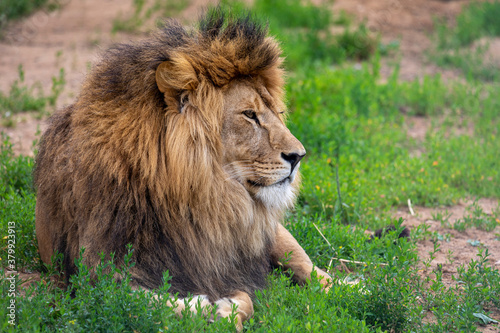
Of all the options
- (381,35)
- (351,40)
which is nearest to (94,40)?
(351,40)

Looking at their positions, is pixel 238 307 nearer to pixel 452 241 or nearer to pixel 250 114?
pixel 250 114

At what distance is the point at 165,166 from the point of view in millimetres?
3068

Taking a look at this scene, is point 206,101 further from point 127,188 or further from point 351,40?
point 351,40

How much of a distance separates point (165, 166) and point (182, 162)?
0.35ft

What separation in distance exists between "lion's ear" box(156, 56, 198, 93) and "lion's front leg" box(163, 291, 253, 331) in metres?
1.12

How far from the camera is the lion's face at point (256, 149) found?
10.3ft

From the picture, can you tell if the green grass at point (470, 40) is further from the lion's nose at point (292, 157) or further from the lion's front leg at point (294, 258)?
the lion's nose at point (292, 157)

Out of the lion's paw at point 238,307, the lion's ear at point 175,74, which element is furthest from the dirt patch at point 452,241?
the lion's ear at point 175,74

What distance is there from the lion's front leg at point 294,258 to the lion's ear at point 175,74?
3.91ft

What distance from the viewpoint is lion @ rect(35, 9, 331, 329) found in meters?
3.06

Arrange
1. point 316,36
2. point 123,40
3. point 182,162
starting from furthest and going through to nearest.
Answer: point 316,36 → point 123,40 → point 182,162

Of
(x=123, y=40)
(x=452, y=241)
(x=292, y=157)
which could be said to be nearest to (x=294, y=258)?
(x=292, y=157)

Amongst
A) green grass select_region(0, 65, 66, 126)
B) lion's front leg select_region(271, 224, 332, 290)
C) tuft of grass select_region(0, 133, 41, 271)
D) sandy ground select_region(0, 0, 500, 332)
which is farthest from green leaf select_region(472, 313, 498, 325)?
green grass select_region(0, 65, 66, 126)

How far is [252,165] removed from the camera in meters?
3.18
